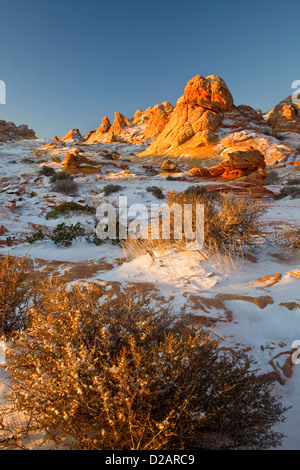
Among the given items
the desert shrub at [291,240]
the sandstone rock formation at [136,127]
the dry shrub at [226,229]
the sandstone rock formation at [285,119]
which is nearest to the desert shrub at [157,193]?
the dry shrub at [226,229]

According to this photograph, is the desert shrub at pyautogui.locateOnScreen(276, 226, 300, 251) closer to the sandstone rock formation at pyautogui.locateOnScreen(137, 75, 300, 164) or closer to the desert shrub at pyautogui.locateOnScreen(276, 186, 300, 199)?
the desert shrub at pyautogui.locateOnScreen(276, 186, 300, 199)

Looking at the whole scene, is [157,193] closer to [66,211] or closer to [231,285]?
[66,211]

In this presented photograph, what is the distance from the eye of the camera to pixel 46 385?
116 centimetres

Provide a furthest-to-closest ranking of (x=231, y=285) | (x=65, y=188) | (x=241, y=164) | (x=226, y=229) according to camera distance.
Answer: (x=241, y=164)
(x=65, y=188)
(x=226, y=229)
(x=231, y=285)

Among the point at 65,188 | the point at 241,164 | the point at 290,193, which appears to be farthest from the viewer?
A: the point at 241,164

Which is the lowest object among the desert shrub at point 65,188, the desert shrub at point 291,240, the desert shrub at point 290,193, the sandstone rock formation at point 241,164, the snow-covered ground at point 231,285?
the snow-covered ground at point 231,285

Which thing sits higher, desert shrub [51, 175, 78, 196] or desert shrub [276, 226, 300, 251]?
desert shrub [51, 175, 78, 196]

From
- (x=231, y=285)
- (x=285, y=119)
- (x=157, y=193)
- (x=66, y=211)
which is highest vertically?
(x=285, y=119)

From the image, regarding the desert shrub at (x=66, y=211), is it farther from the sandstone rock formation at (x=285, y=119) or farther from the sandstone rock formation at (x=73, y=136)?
the sandstone rock formation at (x=73, y=136)

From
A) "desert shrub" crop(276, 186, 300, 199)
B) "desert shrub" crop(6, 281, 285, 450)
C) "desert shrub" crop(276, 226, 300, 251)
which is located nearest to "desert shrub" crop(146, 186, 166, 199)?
"desert shrub" crop(276, 186, 300, 199)

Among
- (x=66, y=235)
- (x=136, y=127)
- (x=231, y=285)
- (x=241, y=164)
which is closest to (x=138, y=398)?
(x=231, y=285)

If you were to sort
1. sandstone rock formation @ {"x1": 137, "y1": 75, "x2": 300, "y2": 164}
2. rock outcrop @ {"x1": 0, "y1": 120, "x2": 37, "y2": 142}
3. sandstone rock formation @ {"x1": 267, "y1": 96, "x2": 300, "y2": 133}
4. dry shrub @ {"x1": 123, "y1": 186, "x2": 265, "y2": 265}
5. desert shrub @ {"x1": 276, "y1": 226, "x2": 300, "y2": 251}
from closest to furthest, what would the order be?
dry shrub @ {"x1": 123, "y1": 186, "x2": 265, "y2": 265} → desert shrub @ {"x1": 276, "y1": 226, "x2": 300, "y2": 251} → sandstone rock formation @ {"x1": 137, "y1": 75, "x2": 300, "y2": 164} → sandstone rock formation @ {"x1": 267, "y1": 96, "x2": 300, "y2": 133} → rock outcrop @ {"x1": 0, "y1": 120, "x2": 37, "y2": 142}

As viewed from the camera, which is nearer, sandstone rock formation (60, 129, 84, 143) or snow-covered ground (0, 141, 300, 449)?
snow-covered ground (0, 141, 300, 449)

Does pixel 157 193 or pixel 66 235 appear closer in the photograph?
pixel 66 235
